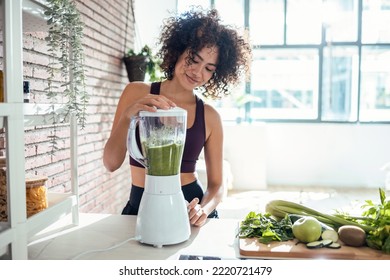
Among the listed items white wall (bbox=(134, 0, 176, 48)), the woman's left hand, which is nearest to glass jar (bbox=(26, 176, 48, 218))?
the woman's left hand

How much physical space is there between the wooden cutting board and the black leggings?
15.8 inches

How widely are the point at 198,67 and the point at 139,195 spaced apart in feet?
1.36

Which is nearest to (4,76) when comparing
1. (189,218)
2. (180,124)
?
(180,124)

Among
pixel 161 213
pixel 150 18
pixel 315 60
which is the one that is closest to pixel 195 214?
pixel 161 213

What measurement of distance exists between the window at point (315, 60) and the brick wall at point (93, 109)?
6.40 ft

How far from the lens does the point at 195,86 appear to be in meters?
1.22

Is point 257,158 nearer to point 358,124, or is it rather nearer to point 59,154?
point 358,124

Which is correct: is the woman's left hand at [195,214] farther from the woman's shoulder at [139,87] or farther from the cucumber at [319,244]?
the woman's shoulder at [139,87]

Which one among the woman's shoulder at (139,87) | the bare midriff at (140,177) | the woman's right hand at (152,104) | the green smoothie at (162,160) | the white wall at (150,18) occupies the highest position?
the white wall at (150,18)

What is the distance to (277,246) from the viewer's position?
832mm

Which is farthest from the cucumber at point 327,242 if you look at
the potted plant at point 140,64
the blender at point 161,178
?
the potted plant at point 140,64

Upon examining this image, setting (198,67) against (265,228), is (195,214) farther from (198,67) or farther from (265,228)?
(198,67)

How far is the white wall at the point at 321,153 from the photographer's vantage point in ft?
13.9

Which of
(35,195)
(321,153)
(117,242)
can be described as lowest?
(321,153)
